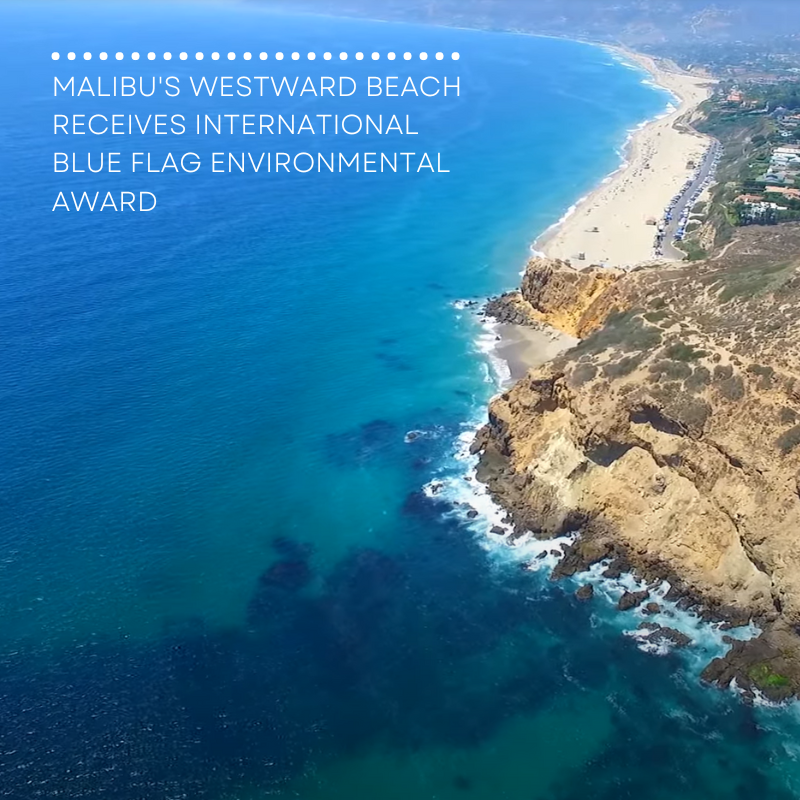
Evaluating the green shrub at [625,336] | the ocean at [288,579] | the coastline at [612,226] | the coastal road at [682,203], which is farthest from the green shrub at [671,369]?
the coastal road at [682,203]

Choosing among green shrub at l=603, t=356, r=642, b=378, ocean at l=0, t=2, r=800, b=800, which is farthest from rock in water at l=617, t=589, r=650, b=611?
green shrub at l=603, t=356, r=642, b=378

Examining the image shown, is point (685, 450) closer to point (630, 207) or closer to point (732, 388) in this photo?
point (732, 388)

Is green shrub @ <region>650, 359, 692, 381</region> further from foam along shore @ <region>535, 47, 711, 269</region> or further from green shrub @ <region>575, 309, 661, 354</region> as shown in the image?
foam along shore @ <region>535, 47, 711, 269</region>

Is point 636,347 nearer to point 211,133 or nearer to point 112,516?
point 112,516

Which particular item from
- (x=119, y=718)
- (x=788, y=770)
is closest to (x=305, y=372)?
(x=119, y=718)

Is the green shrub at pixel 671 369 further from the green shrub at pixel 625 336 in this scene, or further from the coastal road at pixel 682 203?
the coastal road at pixel 682 203
